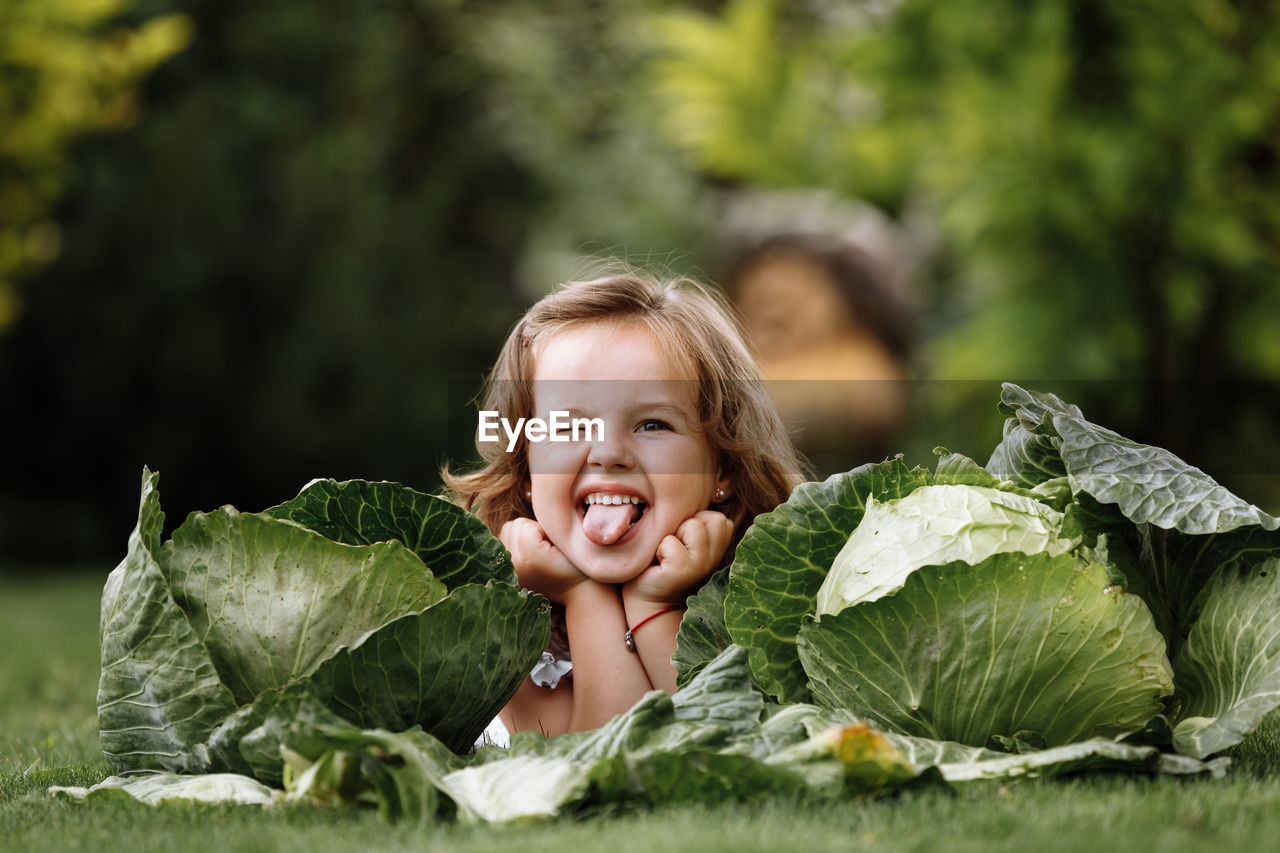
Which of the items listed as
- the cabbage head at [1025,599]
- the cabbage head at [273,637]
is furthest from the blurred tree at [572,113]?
the cabbage head at [273,637]

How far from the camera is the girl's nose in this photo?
2980 mm

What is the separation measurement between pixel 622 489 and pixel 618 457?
0.25 ft

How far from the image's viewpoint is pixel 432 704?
2.45 m

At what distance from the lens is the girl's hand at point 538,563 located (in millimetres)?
3014

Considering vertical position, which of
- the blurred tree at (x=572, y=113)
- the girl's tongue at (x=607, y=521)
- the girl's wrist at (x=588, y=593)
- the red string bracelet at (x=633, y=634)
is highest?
the blurred tree at (x=572, y=113)

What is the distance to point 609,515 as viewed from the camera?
2.97 m

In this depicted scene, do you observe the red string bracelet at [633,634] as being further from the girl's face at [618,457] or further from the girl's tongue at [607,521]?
the girl's tongue at [607,521]

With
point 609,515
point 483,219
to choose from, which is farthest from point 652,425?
point 483,219

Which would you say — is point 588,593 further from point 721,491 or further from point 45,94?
point 45,94

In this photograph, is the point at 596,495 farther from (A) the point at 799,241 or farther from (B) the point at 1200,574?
(A) the point at 799,241

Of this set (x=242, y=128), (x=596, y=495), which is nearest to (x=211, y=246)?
(x=242, y=128)

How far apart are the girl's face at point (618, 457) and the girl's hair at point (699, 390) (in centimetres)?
9

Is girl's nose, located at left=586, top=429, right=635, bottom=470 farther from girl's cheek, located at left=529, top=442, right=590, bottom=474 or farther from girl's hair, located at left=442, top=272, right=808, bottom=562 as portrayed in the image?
girl's hair, located at left=442, top=272, right=808, bottom=562

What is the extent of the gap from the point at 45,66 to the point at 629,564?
6.33 m
